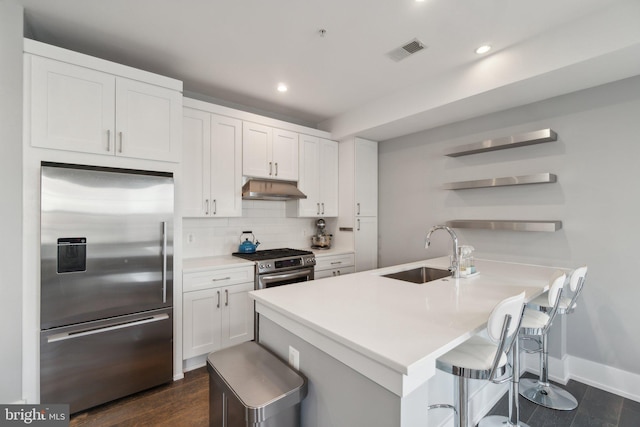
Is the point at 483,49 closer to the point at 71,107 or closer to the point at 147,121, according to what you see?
the point at 147,121

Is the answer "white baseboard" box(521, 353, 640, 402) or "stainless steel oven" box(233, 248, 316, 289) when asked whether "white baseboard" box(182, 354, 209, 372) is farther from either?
"white baseboard" box(521, 353, 640, 402)

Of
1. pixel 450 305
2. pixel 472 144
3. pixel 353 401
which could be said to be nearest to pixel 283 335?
pixel 353 401

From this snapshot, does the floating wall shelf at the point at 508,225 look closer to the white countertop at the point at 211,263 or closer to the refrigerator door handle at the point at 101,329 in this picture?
the white countertop at the point at 211,263

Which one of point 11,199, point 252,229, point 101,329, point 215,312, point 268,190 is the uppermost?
point 268,190

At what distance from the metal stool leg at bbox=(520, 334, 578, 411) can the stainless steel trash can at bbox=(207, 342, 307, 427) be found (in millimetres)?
1994

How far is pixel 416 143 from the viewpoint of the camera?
12.0ft

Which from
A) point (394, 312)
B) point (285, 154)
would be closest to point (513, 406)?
point (394, 312)

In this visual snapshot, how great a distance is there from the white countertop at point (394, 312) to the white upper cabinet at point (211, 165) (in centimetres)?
158

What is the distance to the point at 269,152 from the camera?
3.38 meters

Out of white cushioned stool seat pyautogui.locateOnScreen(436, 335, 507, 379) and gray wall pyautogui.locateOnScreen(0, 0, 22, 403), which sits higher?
gray wall pyautogui.locateOnScreen(0, 0, 22, 403)

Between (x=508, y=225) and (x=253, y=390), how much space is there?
103 inches

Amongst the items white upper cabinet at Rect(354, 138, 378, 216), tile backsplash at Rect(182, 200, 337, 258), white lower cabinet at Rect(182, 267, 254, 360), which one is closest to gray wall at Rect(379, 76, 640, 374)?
white upper cabinet at Rect(354, 138, 378, 216)

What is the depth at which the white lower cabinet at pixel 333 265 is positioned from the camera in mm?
3441

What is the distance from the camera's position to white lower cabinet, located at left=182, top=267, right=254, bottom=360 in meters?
2.54
